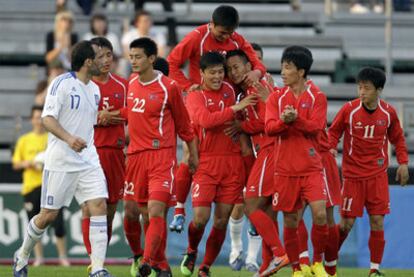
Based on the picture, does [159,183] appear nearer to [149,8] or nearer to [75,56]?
[75,56]

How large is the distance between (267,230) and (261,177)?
634 mm

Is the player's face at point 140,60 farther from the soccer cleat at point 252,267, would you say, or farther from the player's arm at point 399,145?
the soccer cleat at point 252,267

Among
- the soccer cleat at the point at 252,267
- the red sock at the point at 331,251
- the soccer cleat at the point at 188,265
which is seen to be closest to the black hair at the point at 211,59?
the soccer cleat at the point at 188,265

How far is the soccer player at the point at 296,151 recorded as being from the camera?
1439 centimetres

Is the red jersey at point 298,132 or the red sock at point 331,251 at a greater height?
the red jersey at point 298,132

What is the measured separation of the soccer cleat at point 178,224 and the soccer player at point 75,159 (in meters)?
1.42

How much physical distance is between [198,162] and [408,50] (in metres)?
11.6

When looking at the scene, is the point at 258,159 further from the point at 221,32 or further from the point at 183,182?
the point at 221,32

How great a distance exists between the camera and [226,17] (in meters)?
15.2

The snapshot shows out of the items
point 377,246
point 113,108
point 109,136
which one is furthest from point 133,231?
point 377,246

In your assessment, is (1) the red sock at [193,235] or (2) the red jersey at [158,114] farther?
(1) the red sock at [193,235]

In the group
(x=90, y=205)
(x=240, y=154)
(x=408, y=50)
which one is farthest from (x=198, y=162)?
(x=408, y=50)

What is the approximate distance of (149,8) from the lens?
1041 inches

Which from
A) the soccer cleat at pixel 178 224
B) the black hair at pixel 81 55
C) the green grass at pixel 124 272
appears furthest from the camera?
the green grass at pixel 124 272
